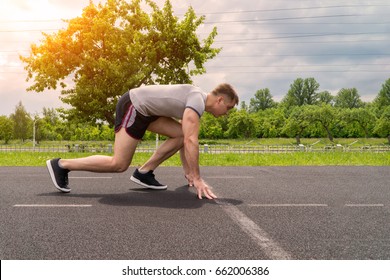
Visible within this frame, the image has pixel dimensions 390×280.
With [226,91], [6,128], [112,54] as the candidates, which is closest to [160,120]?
[226,91]

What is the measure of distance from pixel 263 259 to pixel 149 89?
274cm

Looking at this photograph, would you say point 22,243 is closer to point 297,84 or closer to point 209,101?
point 209,101

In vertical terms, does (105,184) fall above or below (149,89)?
below

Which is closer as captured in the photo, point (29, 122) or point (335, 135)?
point (29, 122)

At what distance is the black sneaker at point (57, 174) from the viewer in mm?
4906

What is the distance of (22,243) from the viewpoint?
2760 millimetres

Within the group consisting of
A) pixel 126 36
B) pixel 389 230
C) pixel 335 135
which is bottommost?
pixel 335 135

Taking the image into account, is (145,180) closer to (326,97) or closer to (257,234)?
(257,234)

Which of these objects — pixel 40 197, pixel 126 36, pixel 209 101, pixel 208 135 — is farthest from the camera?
pixel 208 135

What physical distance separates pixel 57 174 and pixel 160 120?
1.49 metres

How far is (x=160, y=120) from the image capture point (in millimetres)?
5000

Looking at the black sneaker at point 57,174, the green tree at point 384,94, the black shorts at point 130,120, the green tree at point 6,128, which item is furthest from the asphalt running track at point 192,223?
the green tree at point 384,94

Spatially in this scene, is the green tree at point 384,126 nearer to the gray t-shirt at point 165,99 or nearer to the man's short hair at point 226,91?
the man's short hair at point 226,91

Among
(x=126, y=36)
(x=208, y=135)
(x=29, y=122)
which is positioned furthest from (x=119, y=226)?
(x=208, y=135)
